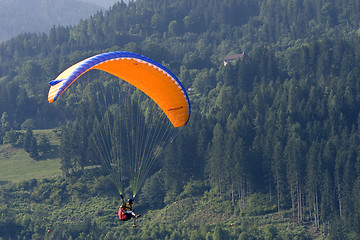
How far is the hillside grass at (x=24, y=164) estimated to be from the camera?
4727 inches

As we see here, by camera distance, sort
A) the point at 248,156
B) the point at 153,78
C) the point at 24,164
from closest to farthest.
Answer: the point at 153,78 → the point at 248,156 → the point at 24,164

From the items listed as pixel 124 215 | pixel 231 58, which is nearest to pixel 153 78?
pixel 124 215

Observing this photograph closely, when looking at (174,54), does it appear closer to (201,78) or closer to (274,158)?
(201,78)

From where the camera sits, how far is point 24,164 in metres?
127

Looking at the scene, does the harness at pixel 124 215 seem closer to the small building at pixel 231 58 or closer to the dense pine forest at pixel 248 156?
the dense pine forest at pixel 248 156

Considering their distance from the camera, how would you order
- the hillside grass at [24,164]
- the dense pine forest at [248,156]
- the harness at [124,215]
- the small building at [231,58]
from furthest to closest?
the small building at [231,58] < the hillside grass at [24,164] < the dense pine forest at [248,156] < the harness at [124,215]

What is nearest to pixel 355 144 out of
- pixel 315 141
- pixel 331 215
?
pixel 315 141

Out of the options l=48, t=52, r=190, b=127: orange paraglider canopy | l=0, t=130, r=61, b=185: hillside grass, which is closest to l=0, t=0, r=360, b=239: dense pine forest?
l=0, t=130, r=61, b=185: hillside grass

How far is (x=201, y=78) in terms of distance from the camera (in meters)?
153

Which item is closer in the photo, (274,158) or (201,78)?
(274,158)

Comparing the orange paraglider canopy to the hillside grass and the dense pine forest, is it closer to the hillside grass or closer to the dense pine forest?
the dense pine forest

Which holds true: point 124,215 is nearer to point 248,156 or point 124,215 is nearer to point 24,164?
point 248,156

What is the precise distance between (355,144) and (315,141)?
6.52 meters

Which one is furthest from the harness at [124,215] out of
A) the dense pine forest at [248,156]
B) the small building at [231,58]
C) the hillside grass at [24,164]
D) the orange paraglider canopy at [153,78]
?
the small building at [231,58]
